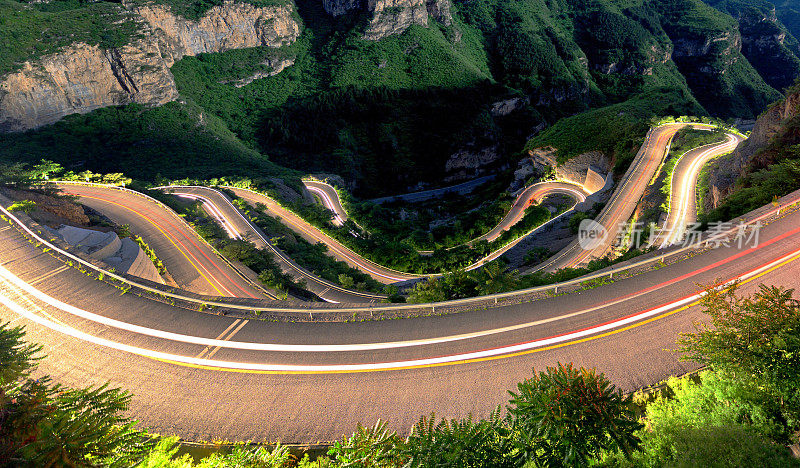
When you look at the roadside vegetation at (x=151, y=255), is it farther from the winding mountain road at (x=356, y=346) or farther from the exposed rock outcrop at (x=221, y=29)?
the exposed rock outcrop at (x=221, y=29)

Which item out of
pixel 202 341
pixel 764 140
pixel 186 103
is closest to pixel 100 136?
pixel 186 103

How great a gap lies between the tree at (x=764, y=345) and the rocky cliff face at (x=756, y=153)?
61.8ft

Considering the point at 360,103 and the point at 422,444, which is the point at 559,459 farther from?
the point at 360,103

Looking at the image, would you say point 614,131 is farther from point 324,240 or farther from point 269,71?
point 269,71

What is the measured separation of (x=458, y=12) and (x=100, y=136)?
14441 cm

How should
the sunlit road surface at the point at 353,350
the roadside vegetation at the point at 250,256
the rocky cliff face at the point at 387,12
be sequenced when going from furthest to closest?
the rocky cliff face at the point at 387,12 → the roadside vegetation at the point at 250,256 → the sunlit road surface at the point at 353,350

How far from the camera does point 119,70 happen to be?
255 ft

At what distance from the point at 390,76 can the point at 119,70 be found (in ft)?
247

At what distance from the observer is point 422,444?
785cm

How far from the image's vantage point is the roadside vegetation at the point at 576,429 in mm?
7227
